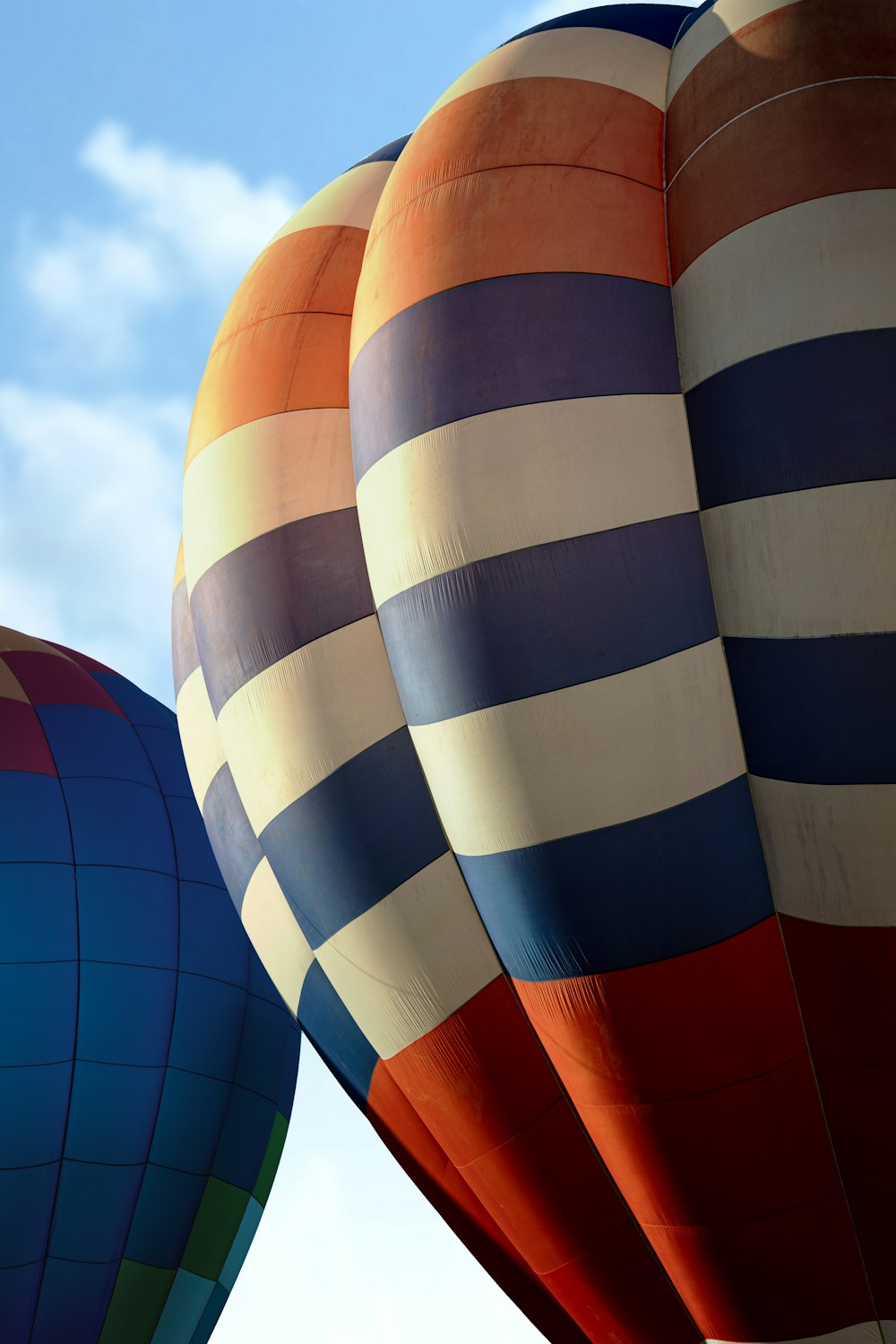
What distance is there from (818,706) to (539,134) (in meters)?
1.56

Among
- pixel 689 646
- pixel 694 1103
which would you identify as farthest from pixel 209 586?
pixel 694 1103

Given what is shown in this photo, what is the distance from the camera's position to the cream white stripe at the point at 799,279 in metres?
2.85

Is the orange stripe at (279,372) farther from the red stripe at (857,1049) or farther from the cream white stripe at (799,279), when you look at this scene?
the red stripe at (857,1049)

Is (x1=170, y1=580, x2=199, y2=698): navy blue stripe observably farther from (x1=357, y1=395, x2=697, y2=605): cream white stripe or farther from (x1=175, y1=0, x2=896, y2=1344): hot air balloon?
(x1=357, y1=395, x2=697, y2=605): cream white stripe

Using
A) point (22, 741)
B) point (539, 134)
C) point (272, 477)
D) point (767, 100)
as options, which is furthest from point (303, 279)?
point (22, 741)

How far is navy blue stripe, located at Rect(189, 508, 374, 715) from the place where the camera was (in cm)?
354

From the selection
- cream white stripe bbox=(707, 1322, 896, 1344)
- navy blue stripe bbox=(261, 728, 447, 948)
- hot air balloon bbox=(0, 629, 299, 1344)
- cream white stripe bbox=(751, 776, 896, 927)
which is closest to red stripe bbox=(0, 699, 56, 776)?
hot air balloon bbox=(0, 629, 299, 1344)

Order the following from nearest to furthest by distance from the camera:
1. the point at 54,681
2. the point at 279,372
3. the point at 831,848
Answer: the point at 831,848 → the point at 279,372 → the point at 54,681

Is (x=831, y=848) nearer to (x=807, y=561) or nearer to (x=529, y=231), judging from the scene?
(x=807, y=561)

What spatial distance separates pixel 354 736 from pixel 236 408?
3.37ft

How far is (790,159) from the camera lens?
9.82ft

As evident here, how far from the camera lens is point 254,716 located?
370cm

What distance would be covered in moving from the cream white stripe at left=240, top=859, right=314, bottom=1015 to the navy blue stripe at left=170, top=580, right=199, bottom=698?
80 centimetres

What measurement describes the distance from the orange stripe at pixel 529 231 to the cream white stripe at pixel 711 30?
0.38m
